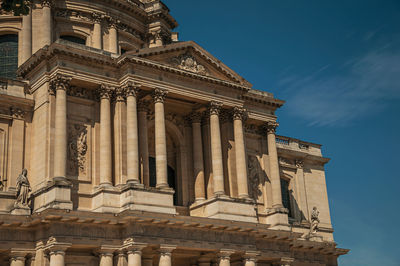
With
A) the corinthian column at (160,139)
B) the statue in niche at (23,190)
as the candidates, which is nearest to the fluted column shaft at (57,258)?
the statue in niche at (23,190)

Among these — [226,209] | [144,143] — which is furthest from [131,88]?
[226,209]

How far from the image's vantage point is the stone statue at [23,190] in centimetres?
3095

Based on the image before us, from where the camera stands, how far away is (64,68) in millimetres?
32562

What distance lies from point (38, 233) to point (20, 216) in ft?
4.30

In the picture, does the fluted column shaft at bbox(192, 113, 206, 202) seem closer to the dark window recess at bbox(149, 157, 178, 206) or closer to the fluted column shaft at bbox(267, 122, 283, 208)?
the dark window recess at bbox(149, 157, 178, 206)

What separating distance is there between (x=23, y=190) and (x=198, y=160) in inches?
437

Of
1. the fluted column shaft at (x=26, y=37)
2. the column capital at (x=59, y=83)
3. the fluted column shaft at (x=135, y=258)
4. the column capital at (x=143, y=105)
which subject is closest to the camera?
the fluted column shaft at (x=135, y=258)

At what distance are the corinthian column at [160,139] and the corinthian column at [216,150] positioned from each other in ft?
11.9

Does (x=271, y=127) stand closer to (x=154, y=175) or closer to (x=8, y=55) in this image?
(x=154, y=175)

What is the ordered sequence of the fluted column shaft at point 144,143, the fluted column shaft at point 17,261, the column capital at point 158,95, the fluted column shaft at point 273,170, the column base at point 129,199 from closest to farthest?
the fluted column shaft at point 17,261, the column base at point 129,199, the fluted column shaft at point 144,143, the column capital at point 158,95, the fluted column shaft at point 273,170

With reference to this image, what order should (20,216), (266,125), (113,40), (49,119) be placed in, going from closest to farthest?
(20,216) → (49,119) → (266,125) → (113,40)

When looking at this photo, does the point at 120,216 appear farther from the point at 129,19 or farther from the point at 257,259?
the point at 129,19

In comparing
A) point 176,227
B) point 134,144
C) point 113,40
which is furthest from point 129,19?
point 176,227

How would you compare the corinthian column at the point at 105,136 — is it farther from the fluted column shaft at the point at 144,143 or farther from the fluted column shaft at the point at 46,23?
the fluted column shaft at the point at 46,23
